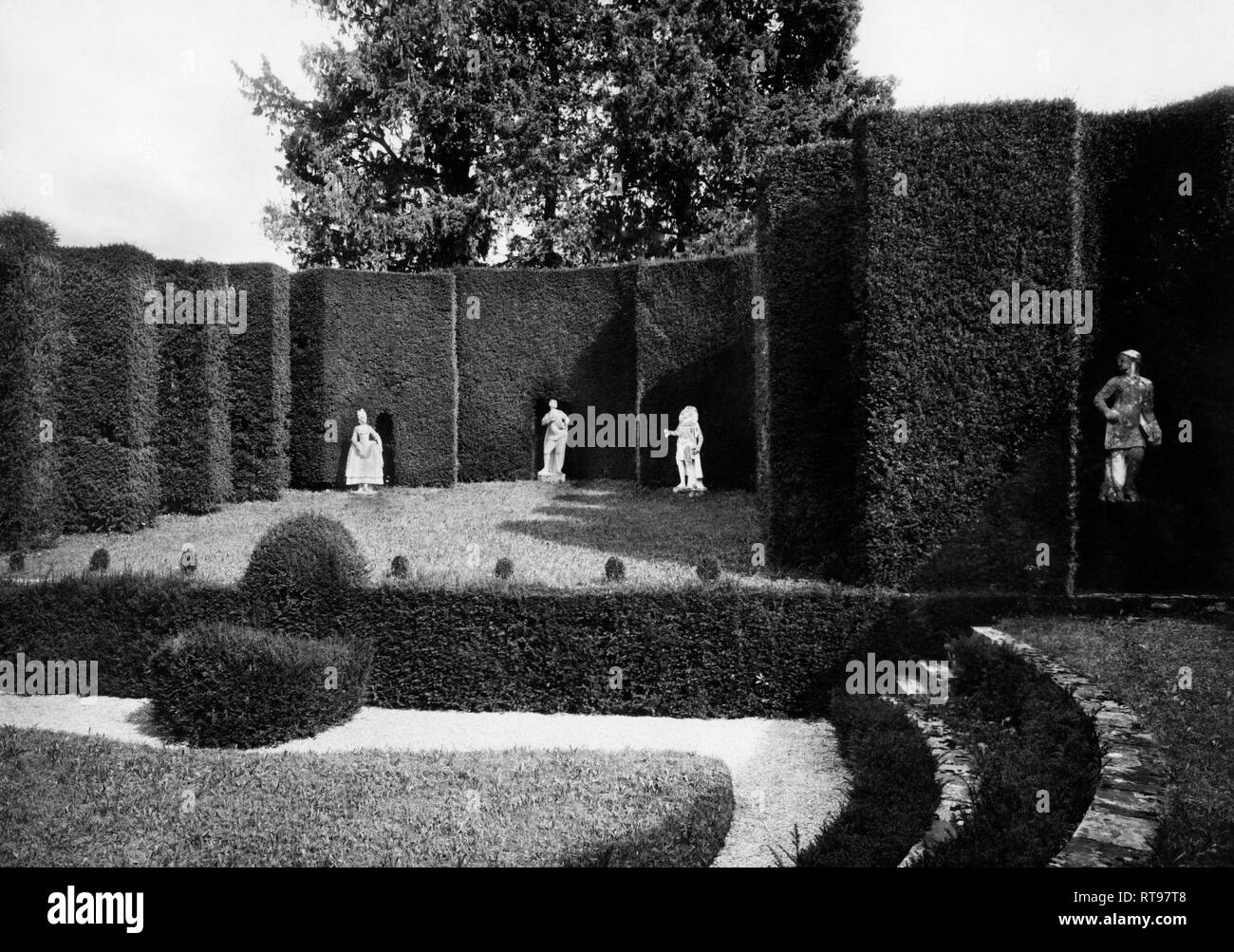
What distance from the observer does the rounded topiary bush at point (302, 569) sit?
29.9ft

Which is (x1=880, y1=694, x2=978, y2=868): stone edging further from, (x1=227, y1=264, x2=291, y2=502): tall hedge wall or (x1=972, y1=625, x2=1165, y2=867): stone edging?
(x1=227, y1=264, x2=291, y2=502): tall hedge wall

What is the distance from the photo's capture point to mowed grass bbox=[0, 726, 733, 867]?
524 cm

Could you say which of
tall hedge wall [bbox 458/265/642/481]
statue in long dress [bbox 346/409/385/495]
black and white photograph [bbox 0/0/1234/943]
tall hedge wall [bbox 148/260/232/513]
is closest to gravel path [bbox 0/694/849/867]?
black and white photograph [bbox 0/0/1234/943]

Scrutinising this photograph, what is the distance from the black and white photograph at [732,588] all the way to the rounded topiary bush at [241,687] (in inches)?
1.5

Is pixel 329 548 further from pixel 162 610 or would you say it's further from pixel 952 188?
pixel 952 188

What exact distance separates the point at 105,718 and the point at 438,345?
Answer: 1480 centimetres

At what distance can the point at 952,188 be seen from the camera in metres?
9.79

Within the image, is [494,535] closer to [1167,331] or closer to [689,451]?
[689,451]

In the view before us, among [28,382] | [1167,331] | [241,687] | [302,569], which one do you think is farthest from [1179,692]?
[28,382]

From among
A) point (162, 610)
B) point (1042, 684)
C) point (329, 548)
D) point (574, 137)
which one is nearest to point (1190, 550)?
point (1042, 684)

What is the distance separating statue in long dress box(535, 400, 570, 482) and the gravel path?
13.4 metres

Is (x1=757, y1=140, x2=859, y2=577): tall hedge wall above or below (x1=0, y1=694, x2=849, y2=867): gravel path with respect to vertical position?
above

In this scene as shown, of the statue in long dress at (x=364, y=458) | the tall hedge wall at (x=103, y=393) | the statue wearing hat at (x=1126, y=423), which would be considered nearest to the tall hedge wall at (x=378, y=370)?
the statue in long dress at (x=364, y=458)
